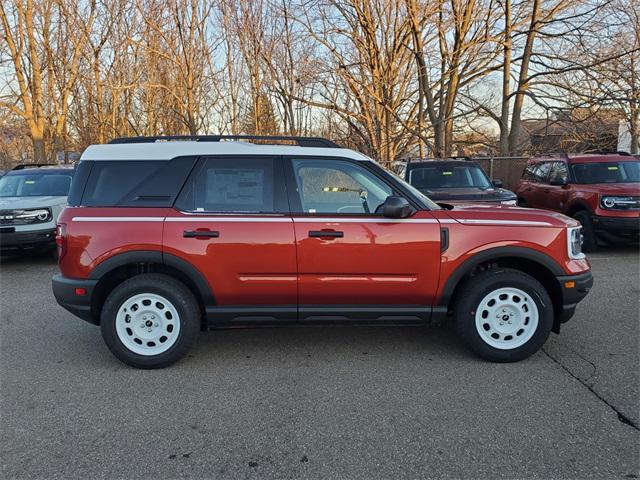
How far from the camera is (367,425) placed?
305cm

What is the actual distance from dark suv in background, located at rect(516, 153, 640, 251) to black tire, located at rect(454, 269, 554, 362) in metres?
5.42

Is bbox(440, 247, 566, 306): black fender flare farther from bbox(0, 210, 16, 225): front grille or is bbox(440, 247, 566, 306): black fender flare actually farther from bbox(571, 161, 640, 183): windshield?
bbox(0, 210, 16, 225): front grille

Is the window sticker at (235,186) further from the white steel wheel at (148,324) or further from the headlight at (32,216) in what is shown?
the headlight at (32,216)

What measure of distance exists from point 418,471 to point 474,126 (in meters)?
17.4

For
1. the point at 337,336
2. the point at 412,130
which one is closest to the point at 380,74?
the point at 412,130

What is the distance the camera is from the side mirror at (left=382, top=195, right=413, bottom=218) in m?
3.79

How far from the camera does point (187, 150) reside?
4.03 metres

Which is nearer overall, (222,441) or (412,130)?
(222,441)

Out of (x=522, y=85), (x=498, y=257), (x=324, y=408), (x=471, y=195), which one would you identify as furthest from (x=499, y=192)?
(x=522, y=85)

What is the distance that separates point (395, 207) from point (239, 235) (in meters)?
1.31

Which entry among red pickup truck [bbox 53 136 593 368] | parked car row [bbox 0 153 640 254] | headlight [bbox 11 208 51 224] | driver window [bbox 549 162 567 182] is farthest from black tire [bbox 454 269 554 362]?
headlight [bbox 11 208 51 224]

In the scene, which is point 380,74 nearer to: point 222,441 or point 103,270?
point 103,270

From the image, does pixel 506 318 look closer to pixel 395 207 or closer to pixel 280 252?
pixel 395 207

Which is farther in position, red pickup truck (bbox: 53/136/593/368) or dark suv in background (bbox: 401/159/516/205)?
dark suv in background (bbox: 401/159/516/205)
